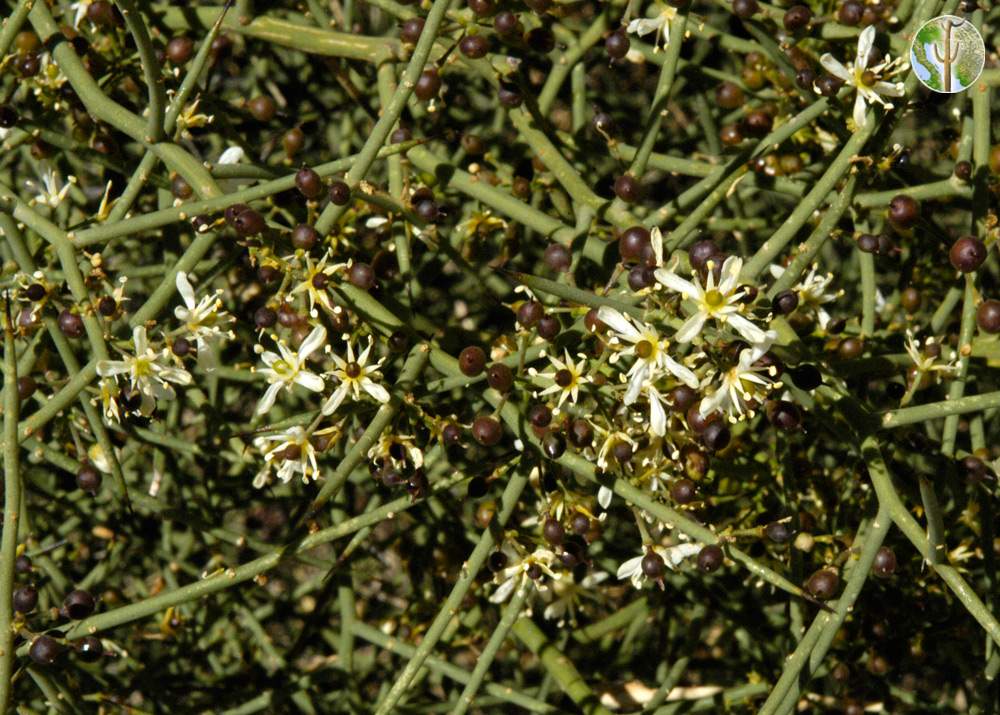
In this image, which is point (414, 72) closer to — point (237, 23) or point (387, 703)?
point (237, 23)

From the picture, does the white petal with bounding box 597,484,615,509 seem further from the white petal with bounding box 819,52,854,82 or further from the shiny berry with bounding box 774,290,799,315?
the white petal with bounding box 819,52,854,82

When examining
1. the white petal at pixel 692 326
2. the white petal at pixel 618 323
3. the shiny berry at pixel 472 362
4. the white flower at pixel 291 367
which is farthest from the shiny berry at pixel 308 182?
the white petal at pixel 692 326

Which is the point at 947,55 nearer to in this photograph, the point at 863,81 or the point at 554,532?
the point at 863,81

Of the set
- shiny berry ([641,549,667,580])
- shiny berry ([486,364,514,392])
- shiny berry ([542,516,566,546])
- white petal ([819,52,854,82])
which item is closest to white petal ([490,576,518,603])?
shiny berry ([542,516,566,546])

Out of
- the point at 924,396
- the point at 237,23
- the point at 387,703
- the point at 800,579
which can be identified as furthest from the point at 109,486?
the point at 924,396

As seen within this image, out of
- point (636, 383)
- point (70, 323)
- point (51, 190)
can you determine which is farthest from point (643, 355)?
point (51, 190)

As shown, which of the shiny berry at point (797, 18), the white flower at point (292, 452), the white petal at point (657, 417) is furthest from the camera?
the shiny berry at point (797, 18)

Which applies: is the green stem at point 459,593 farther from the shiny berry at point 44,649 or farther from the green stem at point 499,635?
the shiny berry at point 44,649
